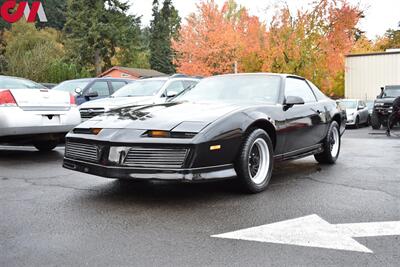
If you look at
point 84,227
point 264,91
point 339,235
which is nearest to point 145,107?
point 264,91

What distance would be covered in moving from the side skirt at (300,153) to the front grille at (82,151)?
2112 millimetres

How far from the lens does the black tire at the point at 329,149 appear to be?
21.8 ft

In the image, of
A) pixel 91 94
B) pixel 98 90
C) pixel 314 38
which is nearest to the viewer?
pixel 91 94

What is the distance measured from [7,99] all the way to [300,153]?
4515 mm

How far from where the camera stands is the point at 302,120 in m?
5.75

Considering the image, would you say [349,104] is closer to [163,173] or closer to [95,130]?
[95,130]

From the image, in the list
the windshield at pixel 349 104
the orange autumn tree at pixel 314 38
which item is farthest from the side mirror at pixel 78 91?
the orange autumn tree at pixel 314 38

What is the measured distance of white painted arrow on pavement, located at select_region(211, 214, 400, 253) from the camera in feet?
10.3

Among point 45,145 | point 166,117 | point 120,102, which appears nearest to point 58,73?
point 120,102

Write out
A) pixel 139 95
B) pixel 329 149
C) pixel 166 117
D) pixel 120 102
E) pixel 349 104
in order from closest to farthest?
1. pixel 166 117
2. pixel 329 149
3. pixel 120 102
4. pixel 139 95
5. pixel 349 104

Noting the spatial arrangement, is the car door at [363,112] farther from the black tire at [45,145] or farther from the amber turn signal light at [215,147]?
the amber turn signal light at [215,147]

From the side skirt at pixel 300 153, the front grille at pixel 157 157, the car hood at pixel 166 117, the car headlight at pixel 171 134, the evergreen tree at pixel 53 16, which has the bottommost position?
the side skirt at pixel 300 153

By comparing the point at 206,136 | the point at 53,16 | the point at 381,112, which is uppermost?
the point at 53,16

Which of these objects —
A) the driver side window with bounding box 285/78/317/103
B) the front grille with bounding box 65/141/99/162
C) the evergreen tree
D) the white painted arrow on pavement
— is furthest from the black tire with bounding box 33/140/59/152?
the evergreen tree
